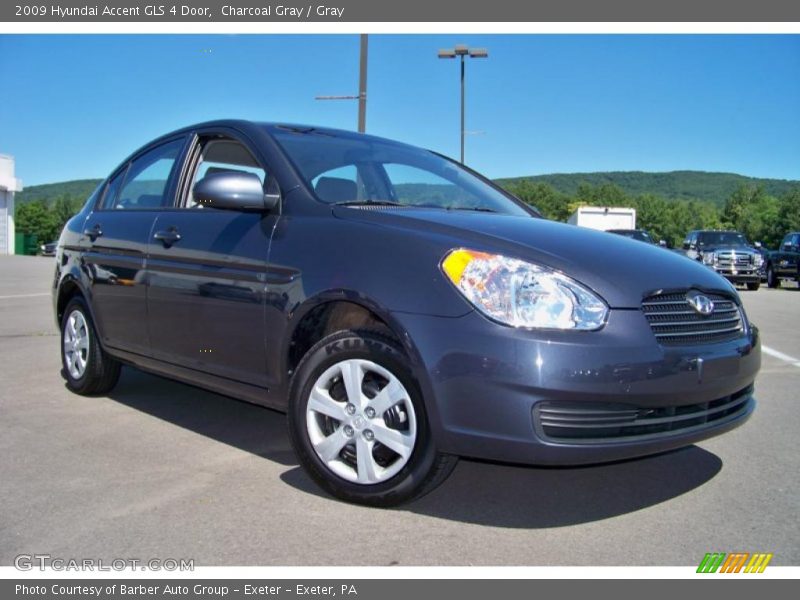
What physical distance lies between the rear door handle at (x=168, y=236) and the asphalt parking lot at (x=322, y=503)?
107 centimetres

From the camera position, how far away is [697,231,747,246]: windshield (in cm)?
2428

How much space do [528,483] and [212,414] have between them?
216 cm

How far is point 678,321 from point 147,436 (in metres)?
2.84

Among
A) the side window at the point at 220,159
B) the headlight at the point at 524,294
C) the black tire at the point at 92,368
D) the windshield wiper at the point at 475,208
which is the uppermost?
the side window at the point at 220,159

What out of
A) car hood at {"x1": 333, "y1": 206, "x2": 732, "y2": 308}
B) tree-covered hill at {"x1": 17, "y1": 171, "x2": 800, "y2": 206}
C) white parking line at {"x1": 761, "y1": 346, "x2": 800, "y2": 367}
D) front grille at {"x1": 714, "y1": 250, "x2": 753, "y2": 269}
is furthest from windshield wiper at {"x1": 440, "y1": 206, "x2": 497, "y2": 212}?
tree-covered hill at {"x1": 17, "y1": 171, "x2": 800, "y2": 206}

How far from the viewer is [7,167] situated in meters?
46.5

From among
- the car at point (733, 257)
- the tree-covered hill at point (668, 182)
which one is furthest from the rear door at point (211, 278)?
the tree-covered hill at point (668, 182)

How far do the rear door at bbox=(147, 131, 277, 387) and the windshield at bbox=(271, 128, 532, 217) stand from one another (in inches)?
9.9

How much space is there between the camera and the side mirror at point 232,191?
341 cm

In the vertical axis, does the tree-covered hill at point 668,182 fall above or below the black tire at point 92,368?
above

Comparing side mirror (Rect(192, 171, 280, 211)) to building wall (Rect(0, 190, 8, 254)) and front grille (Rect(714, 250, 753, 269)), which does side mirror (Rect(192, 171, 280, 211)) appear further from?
building wall (Rect(0, 190, 8, 254))

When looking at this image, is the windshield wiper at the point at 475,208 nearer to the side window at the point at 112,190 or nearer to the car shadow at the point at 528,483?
the car shadow at the point at 528,483

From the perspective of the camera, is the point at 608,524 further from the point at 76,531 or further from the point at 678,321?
the point at 76,531

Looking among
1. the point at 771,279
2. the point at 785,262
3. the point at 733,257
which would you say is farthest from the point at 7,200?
the point at 785,262
